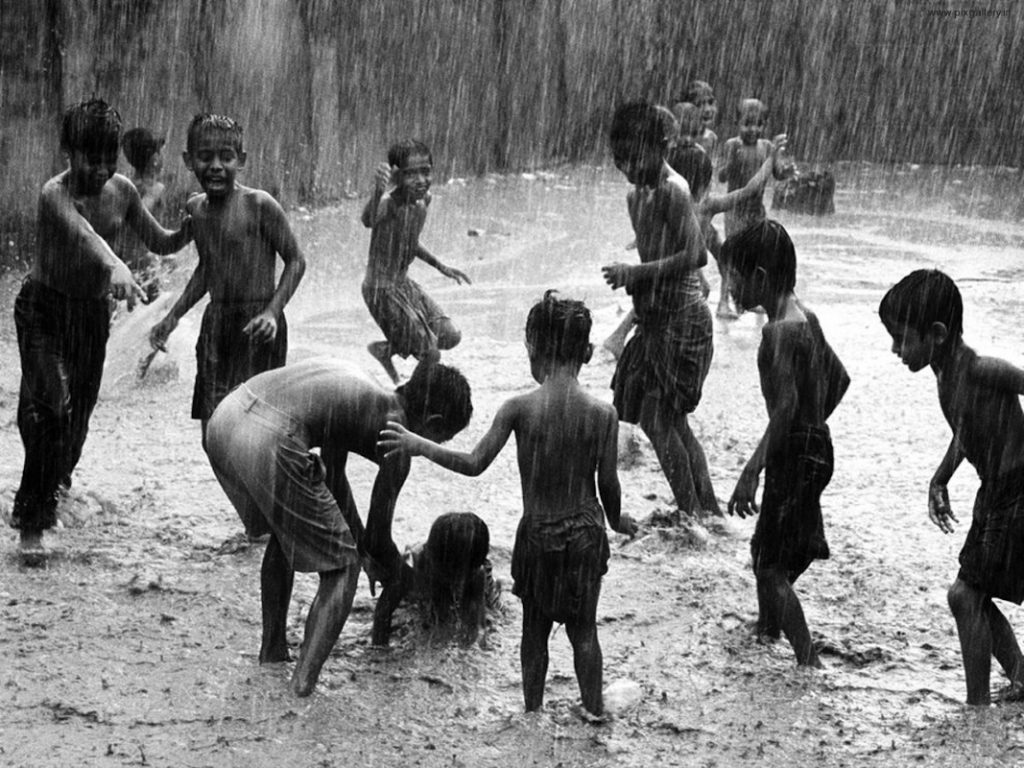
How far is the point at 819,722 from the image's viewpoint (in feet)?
13.1

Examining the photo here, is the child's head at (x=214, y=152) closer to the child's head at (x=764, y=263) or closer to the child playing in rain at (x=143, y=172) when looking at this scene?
the child's head at (x=764, y=263)

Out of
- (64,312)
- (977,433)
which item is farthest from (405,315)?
(977,433)

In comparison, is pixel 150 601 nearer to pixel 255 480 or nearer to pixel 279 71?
pixel 255 480

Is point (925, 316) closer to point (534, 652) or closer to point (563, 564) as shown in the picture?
point (563, 564)

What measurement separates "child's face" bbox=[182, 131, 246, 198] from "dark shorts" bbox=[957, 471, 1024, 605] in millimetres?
2888

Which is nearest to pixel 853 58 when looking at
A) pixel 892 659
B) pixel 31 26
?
pixel 31 26

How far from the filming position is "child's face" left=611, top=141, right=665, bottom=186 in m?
5.19

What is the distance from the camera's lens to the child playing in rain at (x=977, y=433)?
384 centimetres

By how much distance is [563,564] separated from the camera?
384 centimetres

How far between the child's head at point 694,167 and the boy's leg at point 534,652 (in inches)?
180

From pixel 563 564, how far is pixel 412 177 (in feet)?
11.2

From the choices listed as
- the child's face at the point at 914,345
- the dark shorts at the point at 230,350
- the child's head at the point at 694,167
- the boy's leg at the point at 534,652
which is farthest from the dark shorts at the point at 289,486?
the child's head at the point at 694,167

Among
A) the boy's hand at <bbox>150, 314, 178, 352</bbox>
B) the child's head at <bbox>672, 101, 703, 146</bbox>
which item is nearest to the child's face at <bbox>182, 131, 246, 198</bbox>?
the boy's hand at <bbox>150, 314, 178, 352</bbox>

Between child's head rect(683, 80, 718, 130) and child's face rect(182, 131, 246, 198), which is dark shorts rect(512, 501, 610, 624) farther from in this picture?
child's head rect(683, 80, 718, 130)
